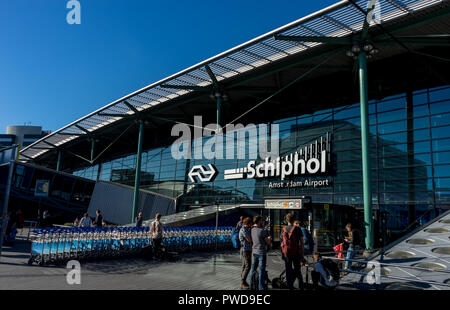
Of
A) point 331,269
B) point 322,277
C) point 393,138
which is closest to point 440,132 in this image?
point 393,138

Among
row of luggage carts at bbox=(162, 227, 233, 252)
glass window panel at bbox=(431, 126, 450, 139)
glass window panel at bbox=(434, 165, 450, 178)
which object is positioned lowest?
row of luggage carts at bbox=(162, 227, 233, 252)

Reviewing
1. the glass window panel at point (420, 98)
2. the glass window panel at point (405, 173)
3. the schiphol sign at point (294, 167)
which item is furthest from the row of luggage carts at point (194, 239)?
the glass window panel at point (420, 98)

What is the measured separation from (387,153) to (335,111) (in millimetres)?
5062

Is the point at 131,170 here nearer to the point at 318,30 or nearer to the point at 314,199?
the point at 314,199

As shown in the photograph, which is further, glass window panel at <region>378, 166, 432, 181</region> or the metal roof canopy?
glass window panel at <region>378, 166, 432, 181</region>

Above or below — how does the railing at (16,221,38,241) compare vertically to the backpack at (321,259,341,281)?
below

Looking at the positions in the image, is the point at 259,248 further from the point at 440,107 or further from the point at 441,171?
the point at 440,107

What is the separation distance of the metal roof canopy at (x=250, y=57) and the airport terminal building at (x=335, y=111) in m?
0.07

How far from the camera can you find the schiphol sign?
900 inches

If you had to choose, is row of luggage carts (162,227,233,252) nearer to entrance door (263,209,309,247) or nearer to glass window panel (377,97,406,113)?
entrance door (263,209,309,247)

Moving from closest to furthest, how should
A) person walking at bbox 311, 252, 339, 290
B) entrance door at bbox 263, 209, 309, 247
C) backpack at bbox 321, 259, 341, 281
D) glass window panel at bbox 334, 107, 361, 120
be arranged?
person walking at bbox 311, 252, 339, 290, backpack at bbox 321, 259, 341, 281, entrance door at bbox 263, 209, 309, 247, glass window panel at bbox 334, 107, 361, 120

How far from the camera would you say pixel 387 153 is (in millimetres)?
20281

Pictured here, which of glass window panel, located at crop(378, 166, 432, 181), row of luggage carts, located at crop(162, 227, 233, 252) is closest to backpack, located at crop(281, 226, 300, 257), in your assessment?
row of luggage carts, located at crop(162, 227, 233, 252)

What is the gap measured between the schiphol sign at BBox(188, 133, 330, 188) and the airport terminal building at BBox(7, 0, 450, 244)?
0.09 m
